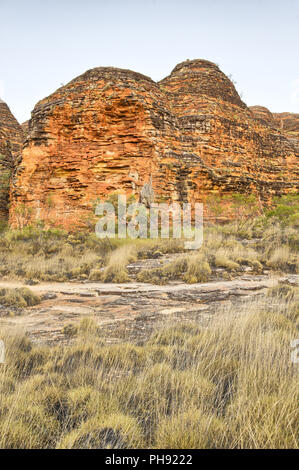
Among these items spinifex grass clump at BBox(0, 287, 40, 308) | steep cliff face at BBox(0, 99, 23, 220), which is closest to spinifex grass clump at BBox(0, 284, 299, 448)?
spinifex grass clump at BBox(0, 287, 40, 308)

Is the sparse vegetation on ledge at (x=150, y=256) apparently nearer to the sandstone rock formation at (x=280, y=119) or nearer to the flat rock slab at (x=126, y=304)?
the flat rock slab at (x=126, y=304)

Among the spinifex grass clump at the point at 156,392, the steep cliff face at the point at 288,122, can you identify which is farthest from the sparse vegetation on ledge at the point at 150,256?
the steep cliff face at the point at 288,122

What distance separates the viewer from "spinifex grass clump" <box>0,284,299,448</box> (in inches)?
60.5

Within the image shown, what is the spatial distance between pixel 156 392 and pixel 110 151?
1677 centimetres

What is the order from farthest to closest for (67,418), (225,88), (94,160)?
(225,88)
(94,160)
(67,418)

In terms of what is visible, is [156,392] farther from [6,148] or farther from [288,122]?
[288,122]

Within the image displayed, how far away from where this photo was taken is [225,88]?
21.8 meters

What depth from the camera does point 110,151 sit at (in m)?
17.1

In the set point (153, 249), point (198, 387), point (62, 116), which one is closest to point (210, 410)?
point (198, 387)

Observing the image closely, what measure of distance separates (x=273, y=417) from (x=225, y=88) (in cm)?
2476

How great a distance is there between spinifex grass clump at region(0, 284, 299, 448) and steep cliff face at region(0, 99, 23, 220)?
1962cm

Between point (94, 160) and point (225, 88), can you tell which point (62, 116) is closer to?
point (94, 160)

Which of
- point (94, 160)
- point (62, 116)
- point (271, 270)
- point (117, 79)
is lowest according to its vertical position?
point (271, 270)

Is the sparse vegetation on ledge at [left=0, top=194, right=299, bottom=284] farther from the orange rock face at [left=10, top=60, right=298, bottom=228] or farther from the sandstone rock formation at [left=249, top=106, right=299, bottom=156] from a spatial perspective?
the sandstone rock formation at [left=249, top=106, right=299, bottom=156]
